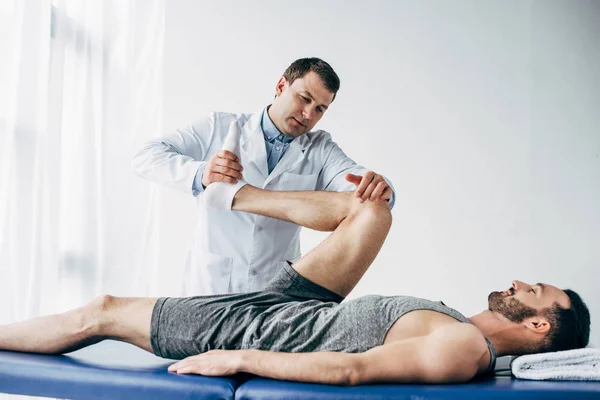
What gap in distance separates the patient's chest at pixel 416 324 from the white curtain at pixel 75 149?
1.26 meters

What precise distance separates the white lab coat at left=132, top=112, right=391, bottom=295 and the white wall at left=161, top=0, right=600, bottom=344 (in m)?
1.01

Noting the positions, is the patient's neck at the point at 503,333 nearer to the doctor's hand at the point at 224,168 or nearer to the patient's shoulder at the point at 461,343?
the patient's shoulder at the point at 461,343

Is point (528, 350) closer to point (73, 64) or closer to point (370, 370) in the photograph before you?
point (370, 370)

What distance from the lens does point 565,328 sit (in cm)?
162

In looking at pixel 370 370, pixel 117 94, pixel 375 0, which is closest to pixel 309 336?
pixel 370 370

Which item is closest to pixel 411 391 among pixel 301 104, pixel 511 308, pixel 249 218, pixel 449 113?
pixel 511 308

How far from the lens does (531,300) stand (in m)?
1.66

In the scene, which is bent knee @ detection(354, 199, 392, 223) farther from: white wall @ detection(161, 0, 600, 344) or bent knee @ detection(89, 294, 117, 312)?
white wall @ detection(161, 0, 600, 344)

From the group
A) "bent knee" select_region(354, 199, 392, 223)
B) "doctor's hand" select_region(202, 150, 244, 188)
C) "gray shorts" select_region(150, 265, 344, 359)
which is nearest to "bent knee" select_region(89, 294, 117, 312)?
"gray shorts" select_region(150, 265, 344, 359)

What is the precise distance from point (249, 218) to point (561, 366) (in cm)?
116

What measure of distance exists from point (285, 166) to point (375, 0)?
1.52 metres

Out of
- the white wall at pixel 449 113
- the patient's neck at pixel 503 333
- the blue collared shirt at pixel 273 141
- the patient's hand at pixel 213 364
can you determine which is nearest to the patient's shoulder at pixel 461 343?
the patient's neck at pixel 503 333

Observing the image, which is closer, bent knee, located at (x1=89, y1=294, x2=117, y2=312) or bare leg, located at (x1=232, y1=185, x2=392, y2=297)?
bent knee, located at (x1=89, y1=294, x2=117, y2=312)

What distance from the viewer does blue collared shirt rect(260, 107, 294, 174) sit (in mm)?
2336
